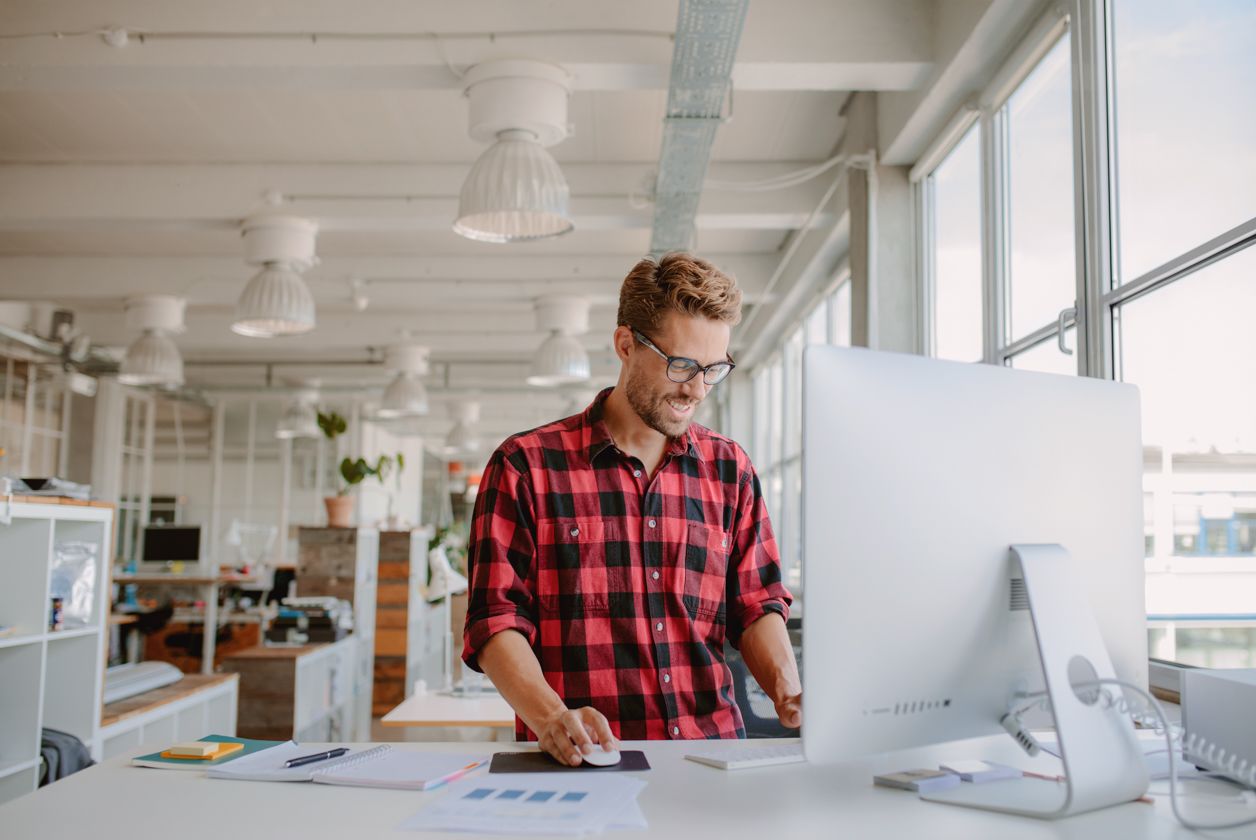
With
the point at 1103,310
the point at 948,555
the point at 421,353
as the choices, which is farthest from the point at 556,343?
the point at 948,555

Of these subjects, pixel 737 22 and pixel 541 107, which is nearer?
pixel 737 22

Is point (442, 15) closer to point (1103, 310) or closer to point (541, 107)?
point (541, 107)

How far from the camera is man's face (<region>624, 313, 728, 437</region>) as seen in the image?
1.79 metres

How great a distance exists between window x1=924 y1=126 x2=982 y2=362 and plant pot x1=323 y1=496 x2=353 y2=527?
13.7 ft

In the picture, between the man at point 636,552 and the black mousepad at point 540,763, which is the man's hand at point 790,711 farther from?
the black mousepad at point 540,763

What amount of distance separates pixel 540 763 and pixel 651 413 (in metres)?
0.65

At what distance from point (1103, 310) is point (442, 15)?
2.64 metres

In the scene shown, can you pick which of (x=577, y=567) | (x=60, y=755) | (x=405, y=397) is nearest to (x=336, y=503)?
(x=405, y=397)

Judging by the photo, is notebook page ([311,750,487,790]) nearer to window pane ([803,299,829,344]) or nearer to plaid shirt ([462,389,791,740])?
plaid shirt ([462,389,791,740])

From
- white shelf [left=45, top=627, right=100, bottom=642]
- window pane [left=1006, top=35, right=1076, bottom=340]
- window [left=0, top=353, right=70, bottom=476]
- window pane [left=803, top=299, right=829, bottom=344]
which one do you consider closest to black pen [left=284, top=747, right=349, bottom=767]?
white shelf [left=45, top=627, right=100, bottom=642]

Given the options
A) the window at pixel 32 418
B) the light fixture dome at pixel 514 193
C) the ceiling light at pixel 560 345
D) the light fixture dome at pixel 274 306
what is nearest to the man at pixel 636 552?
the light fixture dome at pixel 514 193

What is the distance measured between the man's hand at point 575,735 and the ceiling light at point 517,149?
98.1 inches

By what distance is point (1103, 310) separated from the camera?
9.74 feet

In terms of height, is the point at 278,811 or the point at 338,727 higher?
the point at 278,811
